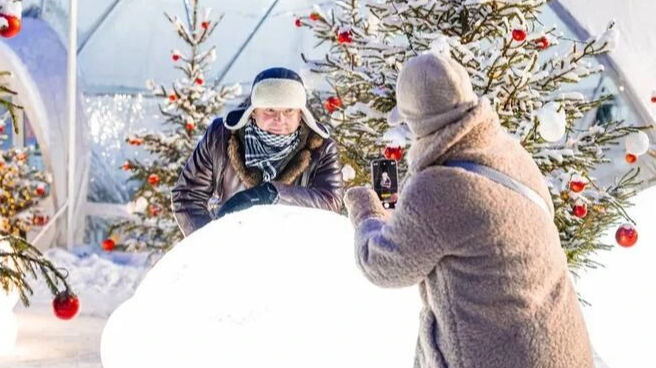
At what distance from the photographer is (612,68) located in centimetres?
853

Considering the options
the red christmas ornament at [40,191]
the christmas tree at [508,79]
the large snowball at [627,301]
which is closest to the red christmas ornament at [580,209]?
the christmas tree at [508,79]

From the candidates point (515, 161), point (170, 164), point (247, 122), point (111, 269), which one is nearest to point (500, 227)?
point (515, 161)

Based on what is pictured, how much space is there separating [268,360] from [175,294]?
1.07 ft

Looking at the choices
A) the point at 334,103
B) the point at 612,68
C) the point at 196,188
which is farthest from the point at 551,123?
the point at 612,68

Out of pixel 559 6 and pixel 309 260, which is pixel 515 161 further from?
pixel 559 6

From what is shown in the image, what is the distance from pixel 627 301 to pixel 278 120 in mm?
2012

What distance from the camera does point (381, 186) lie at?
9.37 feet

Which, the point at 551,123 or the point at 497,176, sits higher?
the point at 497,176

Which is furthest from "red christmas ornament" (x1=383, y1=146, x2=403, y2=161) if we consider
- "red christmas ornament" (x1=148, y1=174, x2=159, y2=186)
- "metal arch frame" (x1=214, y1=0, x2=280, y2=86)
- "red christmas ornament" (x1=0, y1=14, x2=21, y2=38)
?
"metal arch frame" (x1=214, y1=0, x2=280, y2=86)

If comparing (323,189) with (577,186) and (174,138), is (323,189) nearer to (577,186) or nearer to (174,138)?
(577,186)

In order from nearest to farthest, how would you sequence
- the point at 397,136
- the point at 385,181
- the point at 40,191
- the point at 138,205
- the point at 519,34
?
1. the point at 385,181
2. the point at 519,34
3. the point at 397,136
4. the point at 138,205
5. the point at 40,191

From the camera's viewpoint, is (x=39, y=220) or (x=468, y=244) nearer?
(x=468, y=244)

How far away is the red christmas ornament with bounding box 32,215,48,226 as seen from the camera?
10.8 meters

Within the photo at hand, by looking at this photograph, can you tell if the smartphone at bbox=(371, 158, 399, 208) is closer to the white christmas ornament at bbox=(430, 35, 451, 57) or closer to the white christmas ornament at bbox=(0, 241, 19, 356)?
the white christmas ornament at bbox=(430, 35, 451, 57)
